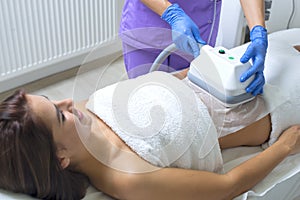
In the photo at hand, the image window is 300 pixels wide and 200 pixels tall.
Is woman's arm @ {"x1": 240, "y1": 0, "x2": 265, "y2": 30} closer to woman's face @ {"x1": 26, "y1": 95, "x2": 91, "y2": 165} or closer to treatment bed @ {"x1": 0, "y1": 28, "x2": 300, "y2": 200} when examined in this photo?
treatment bed @ {"x1": 0, "y1": 28, "x2": 300, "y2": 200}

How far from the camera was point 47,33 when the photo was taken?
2570mm

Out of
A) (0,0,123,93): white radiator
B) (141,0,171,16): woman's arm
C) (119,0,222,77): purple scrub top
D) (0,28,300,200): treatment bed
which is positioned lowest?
(0,0,123,93): white radiator

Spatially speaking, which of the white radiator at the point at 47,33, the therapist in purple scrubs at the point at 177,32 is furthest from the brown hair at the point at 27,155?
the white radiator at the point at 47,33

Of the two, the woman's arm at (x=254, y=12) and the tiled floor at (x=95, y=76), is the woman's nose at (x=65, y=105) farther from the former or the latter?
the woman's arm at (x=254, y=12)

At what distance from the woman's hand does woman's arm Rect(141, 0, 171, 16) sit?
2.09 feet

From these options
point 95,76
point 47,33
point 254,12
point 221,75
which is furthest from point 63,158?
point 47,33

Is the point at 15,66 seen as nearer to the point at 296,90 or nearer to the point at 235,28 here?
the point at 235,28

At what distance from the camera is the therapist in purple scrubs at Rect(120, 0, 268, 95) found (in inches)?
54.4

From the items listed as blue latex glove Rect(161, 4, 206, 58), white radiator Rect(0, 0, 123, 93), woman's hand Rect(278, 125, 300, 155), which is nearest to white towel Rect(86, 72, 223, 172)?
blue latex glove Rect(161, 4, 206, 58)

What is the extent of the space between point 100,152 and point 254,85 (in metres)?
0.55

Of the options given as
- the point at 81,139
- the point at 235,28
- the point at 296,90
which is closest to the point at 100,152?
the point at 81,139

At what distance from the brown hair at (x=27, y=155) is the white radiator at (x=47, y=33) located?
1.28 metres

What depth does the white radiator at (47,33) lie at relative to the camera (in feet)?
7.90

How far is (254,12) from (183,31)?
30cm
